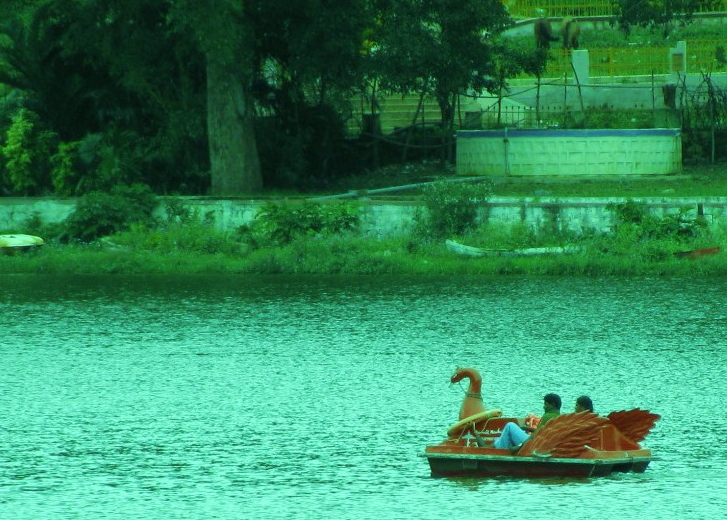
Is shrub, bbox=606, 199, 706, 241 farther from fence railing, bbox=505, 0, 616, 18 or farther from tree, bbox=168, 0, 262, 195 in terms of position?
fence railing, bbox=505, 0, 616, 18

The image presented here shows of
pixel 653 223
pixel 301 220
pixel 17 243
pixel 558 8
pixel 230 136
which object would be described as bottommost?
pixel 17 243

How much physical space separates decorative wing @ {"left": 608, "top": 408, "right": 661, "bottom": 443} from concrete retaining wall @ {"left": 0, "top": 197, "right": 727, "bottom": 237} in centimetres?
1490

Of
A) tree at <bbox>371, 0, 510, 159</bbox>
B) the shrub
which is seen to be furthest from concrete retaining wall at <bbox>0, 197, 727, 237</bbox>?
tree at <bbox>371, 0, 510, 159</bbox>

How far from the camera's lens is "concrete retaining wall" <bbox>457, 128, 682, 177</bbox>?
35.8 m

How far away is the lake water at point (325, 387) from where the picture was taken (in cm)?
1384

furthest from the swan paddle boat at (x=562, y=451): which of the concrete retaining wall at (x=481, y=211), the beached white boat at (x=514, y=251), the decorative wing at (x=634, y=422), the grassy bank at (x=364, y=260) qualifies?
the concrete retaining wall at (x=481, y=211)

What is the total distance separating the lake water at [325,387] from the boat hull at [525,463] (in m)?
0.12

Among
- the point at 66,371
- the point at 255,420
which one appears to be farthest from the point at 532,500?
the point at 66,371

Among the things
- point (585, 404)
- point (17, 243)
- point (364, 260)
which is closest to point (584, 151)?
point (364, 260)

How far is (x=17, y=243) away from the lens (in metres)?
31.4

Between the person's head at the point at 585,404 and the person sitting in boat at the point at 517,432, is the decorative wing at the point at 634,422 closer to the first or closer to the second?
the person's head at the point at 585,404

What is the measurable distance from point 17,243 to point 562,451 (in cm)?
2002

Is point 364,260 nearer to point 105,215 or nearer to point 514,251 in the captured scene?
point 514,251

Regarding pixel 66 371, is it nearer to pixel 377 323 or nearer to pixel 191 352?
pixel 191 352
